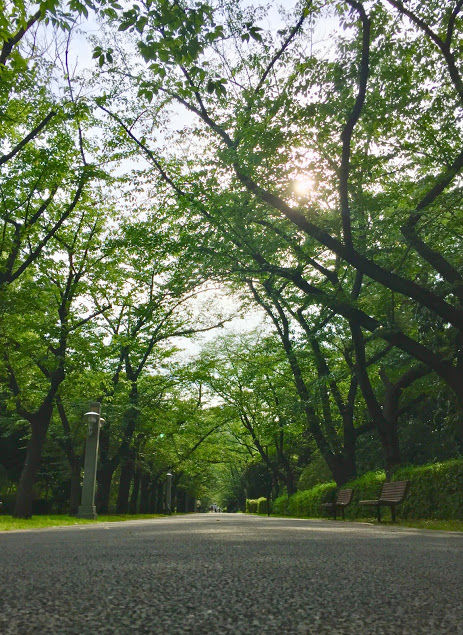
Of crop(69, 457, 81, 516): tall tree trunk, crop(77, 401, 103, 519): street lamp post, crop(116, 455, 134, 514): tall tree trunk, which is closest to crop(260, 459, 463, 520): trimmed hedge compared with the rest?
crop(77, 401, 103, 519): street lamp post

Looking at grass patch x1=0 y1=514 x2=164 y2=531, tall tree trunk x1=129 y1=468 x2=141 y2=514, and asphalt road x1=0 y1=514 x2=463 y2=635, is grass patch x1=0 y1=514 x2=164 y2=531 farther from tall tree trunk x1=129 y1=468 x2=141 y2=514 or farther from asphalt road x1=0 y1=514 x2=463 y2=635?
tall tree trunk x1=129 y1=468 x2=141 y2=514

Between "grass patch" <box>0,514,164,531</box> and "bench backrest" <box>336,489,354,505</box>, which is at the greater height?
"bench backrest" <box>336,489,354,505</box>

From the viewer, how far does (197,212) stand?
1681cm

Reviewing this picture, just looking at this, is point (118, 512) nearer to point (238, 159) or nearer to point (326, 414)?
point (326, 414)

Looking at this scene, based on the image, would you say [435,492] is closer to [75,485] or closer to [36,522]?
[36,522]

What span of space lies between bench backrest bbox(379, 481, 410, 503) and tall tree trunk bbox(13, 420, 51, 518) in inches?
424

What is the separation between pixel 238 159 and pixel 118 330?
16.3m

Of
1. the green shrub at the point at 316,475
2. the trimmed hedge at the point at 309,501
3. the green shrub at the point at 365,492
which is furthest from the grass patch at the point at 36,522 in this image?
the green shrub at the point at 316,475

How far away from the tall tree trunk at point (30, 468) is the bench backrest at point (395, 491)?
424 inches

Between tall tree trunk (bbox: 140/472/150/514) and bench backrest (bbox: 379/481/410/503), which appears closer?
bench backrest (bbox: 379/481/410/503)

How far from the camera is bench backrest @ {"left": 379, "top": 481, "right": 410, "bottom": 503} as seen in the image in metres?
12.8

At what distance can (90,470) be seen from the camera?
18.6 meters

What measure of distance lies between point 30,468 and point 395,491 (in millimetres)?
11729

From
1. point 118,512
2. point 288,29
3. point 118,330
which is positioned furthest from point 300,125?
point 118,512
